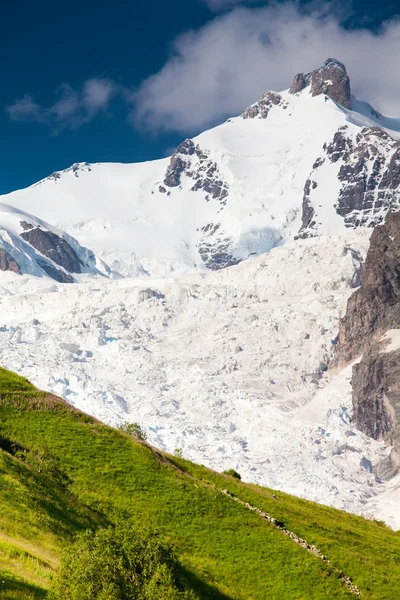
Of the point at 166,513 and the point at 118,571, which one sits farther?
the point at 166,513

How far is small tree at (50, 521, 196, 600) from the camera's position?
22.5 m

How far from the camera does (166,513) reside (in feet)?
140

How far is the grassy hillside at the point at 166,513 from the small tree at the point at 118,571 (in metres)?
2.69

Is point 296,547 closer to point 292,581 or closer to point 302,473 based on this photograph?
point 292,581

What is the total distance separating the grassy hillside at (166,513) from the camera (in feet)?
110

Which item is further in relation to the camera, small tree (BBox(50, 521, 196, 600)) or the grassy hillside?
the grassy hillside

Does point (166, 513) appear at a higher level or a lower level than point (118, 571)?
higher

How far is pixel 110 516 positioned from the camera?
39.5 meters

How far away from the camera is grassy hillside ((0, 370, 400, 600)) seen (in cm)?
3362

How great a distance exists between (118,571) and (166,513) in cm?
1955

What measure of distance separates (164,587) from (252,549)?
1946 cm

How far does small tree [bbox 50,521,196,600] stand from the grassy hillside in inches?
106

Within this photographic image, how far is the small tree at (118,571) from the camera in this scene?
22469 mm

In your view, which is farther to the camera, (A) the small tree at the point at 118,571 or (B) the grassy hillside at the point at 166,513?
(B) the grassy hillside at the point at 166,513
